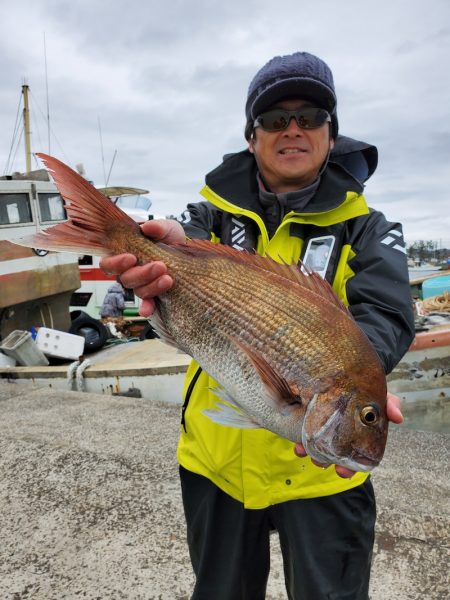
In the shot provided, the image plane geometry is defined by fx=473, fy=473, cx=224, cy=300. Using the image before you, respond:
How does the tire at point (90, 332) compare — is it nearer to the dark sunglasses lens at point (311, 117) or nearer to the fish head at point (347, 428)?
the dark sunglasses lens at point (311, 117)

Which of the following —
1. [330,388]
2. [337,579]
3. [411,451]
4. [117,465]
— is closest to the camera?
[330,388]

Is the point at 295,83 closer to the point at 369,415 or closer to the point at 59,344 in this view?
the point at 369,415

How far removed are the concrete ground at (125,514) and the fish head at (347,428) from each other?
5.29ft

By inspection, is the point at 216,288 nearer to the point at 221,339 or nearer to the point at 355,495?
the point at 221,339

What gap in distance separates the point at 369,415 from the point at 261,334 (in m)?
0.43

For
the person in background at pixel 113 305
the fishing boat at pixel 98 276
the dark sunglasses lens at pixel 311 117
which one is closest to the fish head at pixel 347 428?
the dark sunglasses lens at pixel 311 117

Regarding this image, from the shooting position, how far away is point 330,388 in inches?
56.4

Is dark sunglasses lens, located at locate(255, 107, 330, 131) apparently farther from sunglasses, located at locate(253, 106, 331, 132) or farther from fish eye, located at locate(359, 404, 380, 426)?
fish eye, located at locate(359, 404, 380, 426)

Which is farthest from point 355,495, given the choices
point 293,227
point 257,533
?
point 293,227

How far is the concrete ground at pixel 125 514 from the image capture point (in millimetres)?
2635

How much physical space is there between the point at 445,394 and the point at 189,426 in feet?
20.4

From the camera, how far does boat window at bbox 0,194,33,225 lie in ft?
26.8

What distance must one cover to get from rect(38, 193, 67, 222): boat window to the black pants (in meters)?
7.93

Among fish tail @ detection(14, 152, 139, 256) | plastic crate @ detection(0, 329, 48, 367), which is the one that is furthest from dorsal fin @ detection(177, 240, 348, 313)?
plastic crate @ detection(0, 329, 48, 367)
